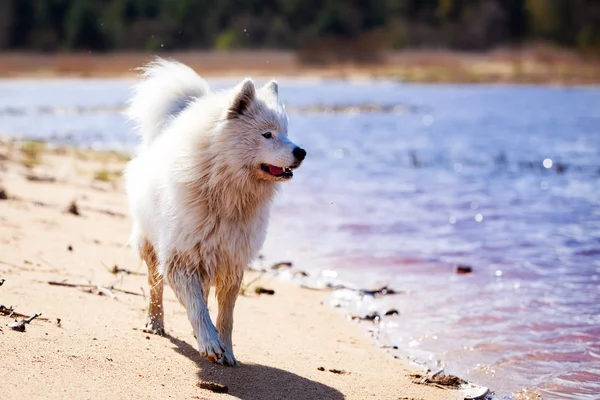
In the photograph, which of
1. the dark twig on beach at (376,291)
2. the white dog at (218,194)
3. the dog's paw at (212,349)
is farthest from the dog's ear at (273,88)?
the dark twig on beach at (376,291)

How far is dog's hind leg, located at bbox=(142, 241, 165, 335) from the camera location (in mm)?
5363

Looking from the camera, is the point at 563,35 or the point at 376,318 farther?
the point at 563,35

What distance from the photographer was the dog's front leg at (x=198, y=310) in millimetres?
4691

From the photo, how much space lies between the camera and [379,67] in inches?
2286

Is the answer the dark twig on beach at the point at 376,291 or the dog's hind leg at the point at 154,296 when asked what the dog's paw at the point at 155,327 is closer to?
the dog's hind leg at the point at 154,296

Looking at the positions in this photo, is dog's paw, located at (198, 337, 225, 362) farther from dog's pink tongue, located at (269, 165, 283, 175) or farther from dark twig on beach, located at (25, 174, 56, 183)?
dark twig on beach, located at (25, 174, 56, 183)

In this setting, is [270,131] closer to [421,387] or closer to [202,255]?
[202,255]

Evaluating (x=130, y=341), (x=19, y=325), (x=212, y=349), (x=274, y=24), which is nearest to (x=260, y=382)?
(x=212, y=349)

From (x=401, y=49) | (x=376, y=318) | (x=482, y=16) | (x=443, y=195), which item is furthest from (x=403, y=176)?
(x=482, y=16)

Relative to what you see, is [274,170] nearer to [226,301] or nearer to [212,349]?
[226,301]

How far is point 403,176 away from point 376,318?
348 inches

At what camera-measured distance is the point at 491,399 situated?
4844mm

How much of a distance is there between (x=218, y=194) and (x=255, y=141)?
1.26ft

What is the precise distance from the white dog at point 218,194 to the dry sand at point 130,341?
0.32 metres
